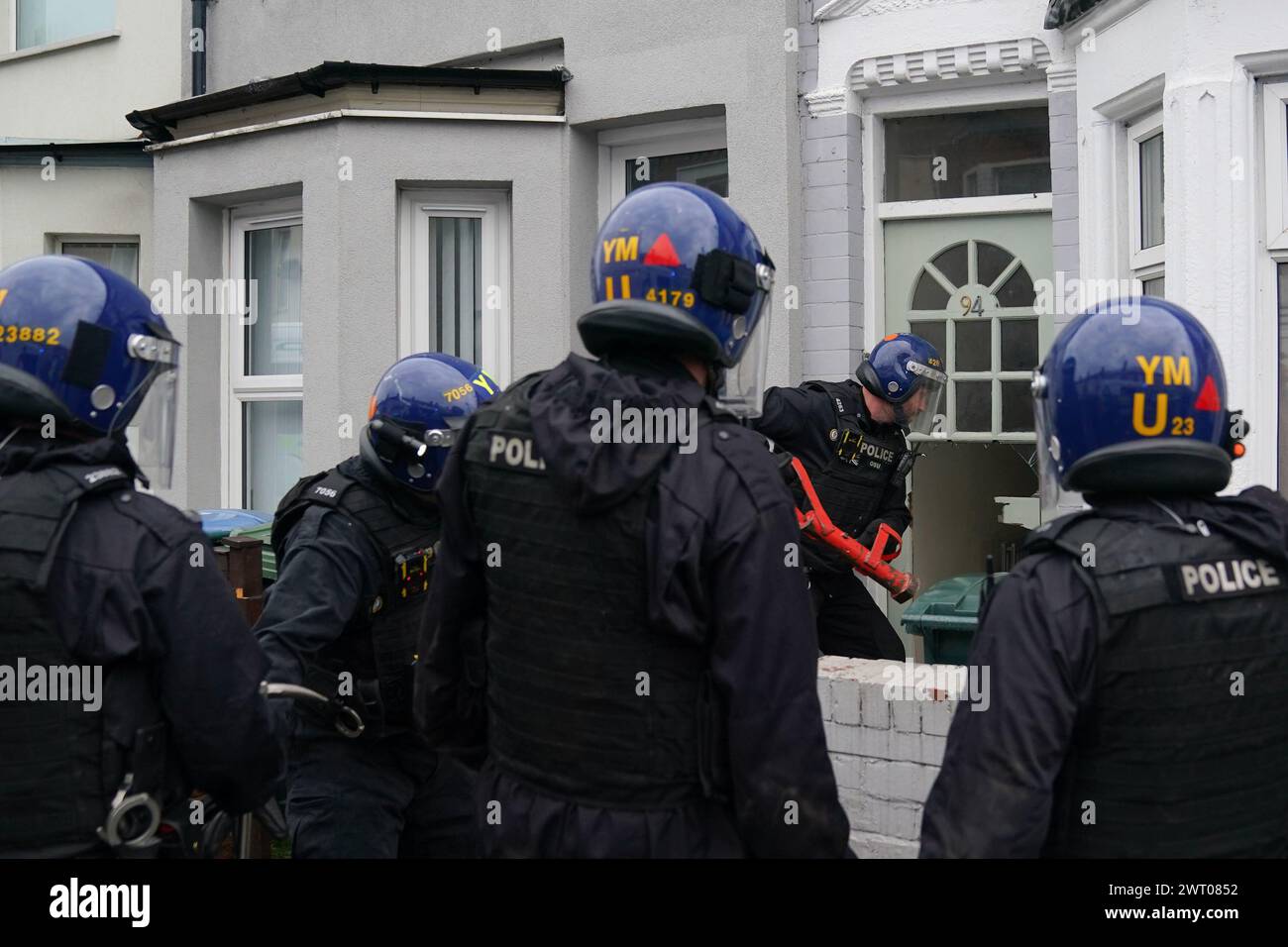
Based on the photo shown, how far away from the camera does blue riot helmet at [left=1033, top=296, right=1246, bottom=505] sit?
7.50 feet

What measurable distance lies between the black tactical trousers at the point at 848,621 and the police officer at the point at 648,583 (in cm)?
351

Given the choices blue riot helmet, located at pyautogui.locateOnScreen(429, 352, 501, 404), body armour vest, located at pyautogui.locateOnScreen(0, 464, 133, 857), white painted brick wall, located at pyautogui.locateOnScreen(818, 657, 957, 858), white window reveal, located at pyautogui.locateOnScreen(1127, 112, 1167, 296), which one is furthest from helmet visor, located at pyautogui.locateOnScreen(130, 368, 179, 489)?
white window reveal, located at pyautogui.locateOnScreen(1127, 112, 1167, 296)

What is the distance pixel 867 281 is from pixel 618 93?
1.85 m

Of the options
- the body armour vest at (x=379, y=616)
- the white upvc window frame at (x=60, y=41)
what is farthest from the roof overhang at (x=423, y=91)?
the body armour vest at (x=379, y=616)

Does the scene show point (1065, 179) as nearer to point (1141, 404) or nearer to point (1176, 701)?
point (1141, 404)

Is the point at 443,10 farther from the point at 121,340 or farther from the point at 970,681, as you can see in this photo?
the point at 970,681

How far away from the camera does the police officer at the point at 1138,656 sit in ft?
7.18

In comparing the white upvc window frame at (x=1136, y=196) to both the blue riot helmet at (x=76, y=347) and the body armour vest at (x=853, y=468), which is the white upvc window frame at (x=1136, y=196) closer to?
the body armour vest at (x=853, y=468)

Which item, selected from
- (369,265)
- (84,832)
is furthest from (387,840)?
(369,265)

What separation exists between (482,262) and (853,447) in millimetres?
3305

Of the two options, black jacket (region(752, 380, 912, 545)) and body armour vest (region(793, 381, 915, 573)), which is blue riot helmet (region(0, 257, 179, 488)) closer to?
black jacket (region(752, 380, 912, 545))

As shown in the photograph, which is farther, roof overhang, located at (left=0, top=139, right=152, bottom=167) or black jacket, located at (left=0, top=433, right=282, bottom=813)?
roof overhang, located at (left=0, top=139, right=152, bottom=167)

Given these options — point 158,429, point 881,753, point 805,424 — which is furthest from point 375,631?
point 805,424

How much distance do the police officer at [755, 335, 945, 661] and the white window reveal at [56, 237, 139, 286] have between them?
6.12 metres
